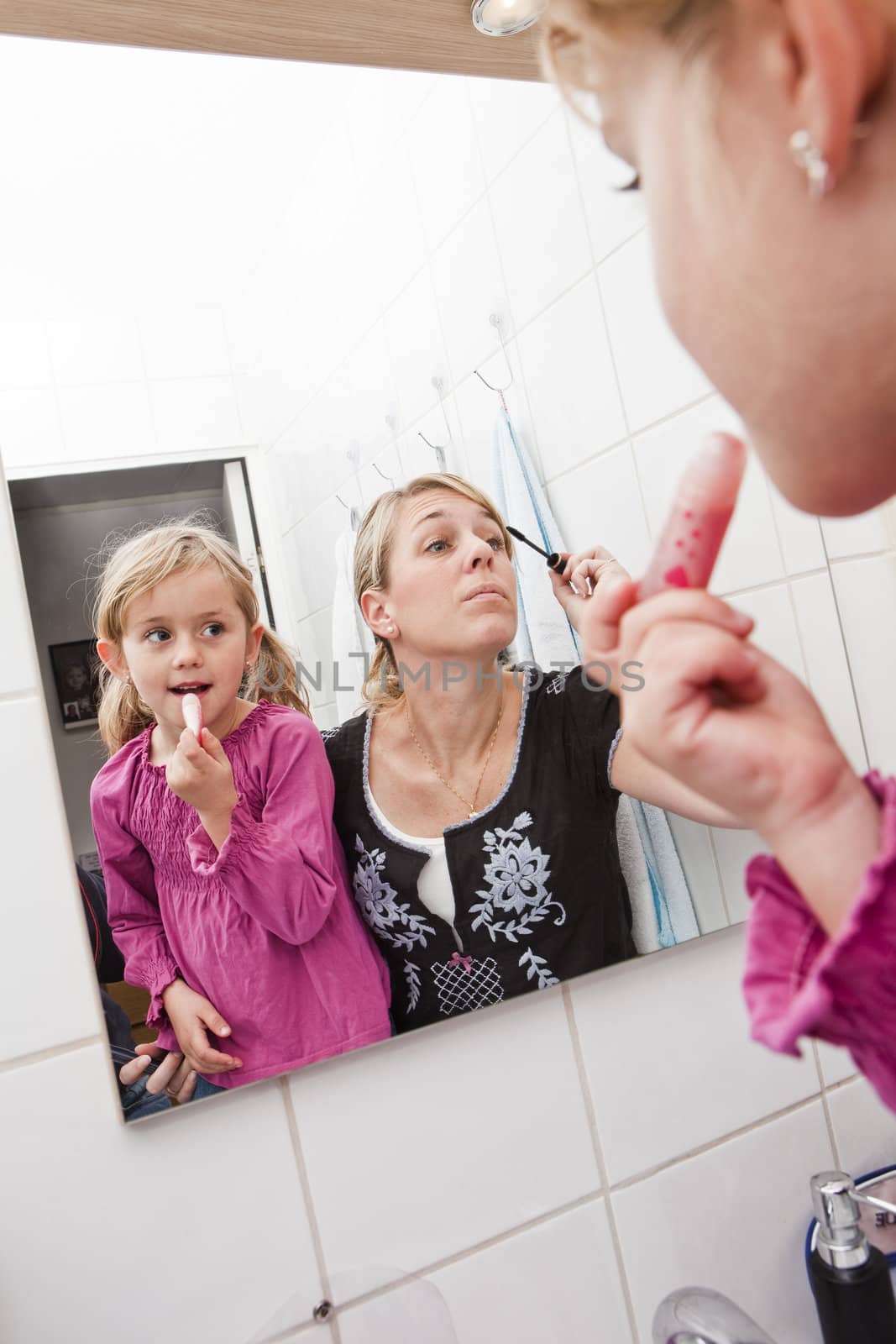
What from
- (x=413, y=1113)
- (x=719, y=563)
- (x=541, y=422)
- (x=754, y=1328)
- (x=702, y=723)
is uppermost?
(x=541, y=422)

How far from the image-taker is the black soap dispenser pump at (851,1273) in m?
0.75

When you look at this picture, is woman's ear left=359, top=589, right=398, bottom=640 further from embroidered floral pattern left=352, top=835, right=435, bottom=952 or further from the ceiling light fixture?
the ceiling light fixture

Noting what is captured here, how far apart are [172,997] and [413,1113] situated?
0.67ft

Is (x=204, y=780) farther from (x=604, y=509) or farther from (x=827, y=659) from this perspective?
(x=827, y=659)

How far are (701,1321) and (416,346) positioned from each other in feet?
2.48

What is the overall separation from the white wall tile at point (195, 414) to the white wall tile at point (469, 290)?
0.60ft

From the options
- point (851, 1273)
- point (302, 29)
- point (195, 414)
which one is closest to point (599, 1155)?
point (851, 1273)

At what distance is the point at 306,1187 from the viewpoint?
0.69 m

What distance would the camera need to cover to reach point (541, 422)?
81 cm

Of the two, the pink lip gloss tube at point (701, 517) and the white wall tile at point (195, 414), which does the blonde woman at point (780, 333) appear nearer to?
the pink lip gloss tube at point (701, 517)

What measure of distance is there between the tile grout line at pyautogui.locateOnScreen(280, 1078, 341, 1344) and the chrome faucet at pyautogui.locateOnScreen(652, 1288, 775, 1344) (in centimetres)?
25

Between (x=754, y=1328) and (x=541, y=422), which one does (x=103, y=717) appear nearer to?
(x=541, y=422)

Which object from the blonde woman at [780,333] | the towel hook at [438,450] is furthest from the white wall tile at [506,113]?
the blonde woman at [780,333]

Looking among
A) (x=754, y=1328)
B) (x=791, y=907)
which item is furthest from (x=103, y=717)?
(x=754, y=1328)
